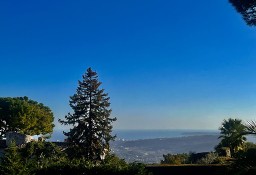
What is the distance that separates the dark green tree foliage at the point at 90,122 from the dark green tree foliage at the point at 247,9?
88.2 feet

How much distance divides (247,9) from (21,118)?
59.2 metres

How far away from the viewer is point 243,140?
1658 inches

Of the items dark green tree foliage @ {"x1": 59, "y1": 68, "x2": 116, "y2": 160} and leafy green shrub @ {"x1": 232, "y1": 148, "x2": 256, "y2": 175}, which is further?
dark green tree foliage @ {"x1": 59, "y1": 68, "x2": 116, "y2": 160}

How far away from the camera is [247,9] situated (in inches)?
609

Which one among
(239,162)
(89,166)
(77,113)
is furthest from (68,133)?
(239,162)

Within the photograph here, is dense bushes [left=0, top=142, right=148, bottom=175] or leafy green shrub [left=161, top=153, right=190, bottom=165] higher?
dense bushes [left=0, top=142, right=148, bottom=175]

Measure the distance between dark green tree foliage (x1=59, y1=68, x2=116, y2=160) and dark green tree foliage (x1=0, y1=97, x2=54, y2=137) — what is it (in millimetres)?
30140

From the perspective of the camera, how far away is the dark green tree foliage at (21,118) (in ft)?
224

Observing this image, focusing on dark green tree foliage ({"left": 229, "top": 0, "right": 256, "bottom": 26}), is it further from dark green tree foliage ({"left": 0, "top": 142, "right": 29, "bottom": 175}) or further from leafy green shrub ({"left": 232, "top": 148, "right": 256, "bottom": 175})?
dark green tree foliage ({"left": 0, "top": 142, "right": 29, "bottom": 175})

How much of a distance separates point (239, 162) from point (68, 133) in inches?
1309

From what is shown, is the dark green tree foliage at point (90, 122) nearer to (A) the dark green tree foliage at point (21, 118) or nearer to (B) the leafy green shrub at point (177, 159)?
(B) the leafy green shrub at point (177, 159)

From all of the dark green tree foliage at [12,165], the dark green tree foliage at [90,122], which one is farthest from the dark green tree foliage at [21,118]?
the dark green tree foliage at [12,165]

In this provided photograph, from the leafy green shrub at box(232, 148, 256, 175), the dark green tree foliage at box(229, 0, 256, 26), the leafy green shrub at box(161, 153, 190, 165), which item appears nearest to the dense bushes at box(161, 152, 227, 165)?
the leafy green shrub at box(161, 153, 190, 165)

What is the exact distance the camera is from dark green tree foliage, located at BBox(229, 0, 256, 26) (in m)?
15.2
